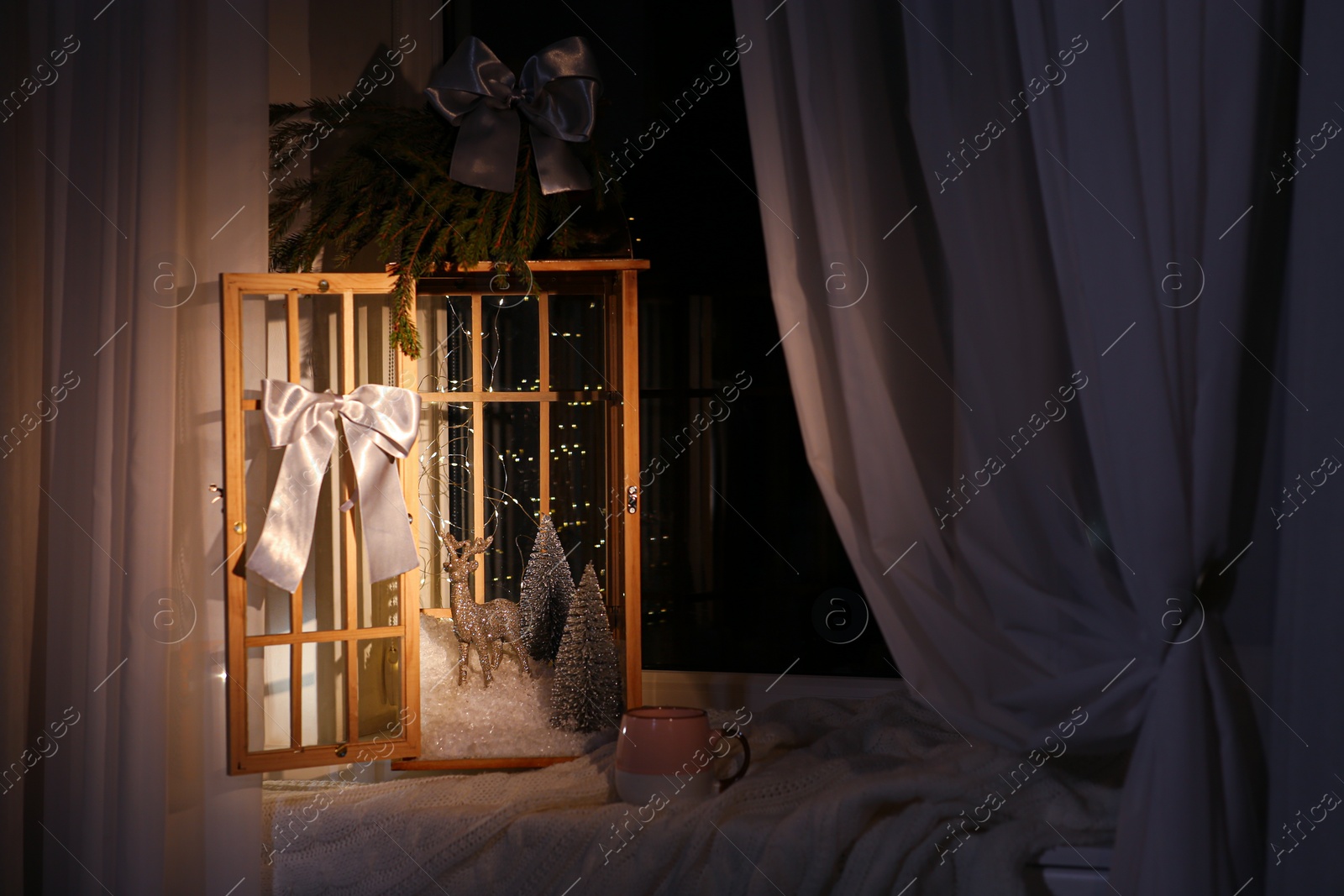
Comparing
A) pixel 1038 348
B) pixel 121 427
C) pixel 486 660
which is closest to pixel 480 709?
pixel 486 660

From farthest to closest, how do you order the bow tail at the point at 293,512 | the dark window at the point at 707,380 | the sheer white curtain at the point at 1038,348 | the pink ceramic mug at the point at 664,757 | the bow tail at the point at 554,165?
1. the dark window at the point at 707,380
2. the bow tail at the point at 554,165
3. the bow tail at the point at 293,512
4. the pink ceramic mug at the point at 664,757
5. the sheer white curtain at the point at 1038,348

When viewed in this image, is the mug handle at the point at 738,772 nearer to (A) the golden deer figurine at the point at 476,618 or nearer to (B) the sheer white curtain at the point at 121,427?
(A) the golden deer figurine at the point at 476,618

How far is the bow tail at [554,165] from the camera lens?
4.54 ft

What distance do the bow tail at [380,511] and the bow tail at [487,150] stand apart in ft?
1.32

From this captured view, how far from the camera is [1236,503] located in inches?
33.8

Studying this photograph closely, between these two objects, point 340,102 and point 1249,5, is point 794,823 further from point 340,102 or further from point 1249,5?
point 340,102

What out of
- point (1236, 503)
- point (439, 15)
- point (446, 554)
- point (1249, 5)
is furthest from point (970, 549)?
point (439, 15)

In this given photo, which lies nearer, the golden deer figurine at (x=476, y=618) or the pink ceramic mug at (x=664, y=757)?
the pink ceramic mug at (x=664, y=757)

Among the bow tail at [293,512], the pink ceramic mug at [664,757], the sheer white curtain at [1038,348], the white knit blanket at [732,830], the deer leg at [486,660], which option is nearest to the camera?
the sheer white curtain at [1038,348]

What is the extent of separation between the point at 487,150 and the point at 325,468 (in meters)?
0.52

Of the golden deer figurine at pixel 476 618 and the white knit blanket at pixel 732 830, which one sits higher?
the golden deer figurine at pixel 476 618

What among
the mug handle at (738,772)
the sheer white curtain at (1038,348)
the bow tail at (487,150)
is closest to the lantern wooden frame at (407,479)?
the bow tail at (487,150)

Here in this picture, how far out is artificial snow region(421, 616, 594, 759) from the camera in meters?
1.42

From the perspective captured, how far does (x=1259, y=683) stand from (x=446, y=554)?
1.12 meters
